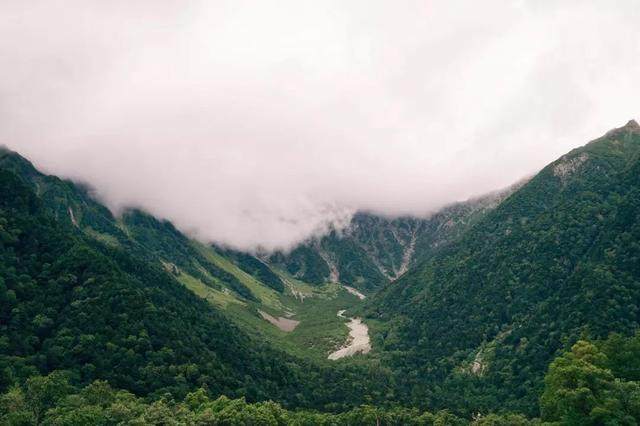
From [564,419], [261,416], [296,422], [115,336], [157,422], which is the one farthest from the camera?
[115,336]

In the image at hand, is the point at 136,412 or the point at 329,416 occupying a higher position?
the point at 136,412

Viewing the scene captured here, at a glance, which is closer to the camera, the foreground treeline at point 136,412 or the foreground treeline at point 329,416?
the foreground treeline at point 329,416

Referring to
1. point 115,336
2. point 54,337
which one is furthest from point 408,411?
point 54,337

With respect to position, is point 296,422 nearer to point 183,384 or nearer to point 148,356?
point 183,384

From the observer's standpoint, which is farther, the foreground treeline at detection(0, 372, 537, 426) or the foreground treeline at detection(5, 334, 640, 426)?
the foreground treeline at detection(0, 372, 537, 426)

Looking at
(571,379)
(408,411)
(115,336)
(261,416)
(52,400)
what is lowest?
(408,411)

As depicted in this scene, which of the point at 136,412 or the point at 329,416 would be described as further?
the point at 329,416

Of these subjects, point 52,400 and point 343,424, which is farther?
point 343,424

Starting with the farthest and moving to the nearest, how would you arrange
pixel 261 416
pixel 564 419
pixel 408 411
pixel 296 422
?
1. pixel 408 411
2. pixel 296 422
3. pixel 261 416
4. pixel 564 419
